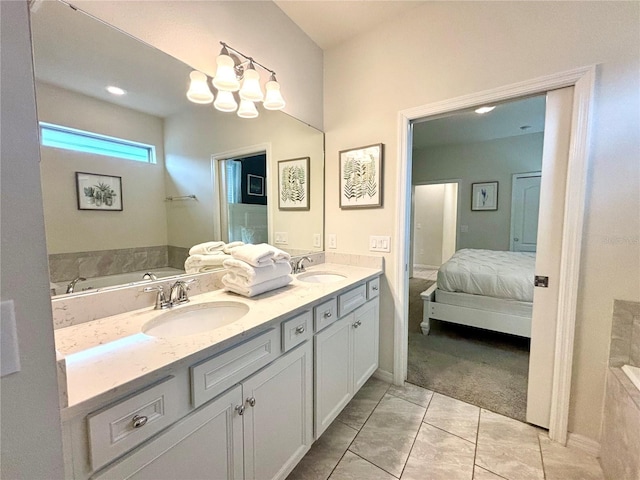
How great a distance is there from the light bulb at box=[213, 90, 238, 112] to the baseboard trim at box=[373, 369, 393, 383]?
2121 mm

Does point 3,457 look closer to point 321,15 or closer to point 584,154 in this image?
point 584,154

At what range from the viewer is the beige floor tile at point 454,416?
159 centimetres

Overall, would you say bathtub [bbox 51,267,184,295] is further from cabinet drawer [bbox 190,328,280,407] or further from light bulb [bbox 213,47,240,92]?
light bulb [bbox 213,47,240,92]

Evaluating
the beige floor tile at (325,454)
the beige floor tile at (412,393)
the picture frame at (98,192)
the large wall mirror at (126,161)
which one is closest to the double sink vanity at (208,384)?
the beige floor tile at (325,454)

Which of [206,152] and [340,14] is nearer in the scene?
[206,152]

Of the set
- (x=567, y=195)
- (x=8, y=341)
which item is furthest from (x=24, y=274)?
(x=567, y=195)

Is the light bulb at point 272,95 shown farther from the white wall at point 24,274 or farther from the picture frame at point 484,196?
the picture frame at point 484,196

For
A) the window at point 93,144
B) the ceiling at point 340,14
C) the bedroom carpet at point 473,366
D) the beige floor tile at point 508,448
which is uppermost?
the ceiling at point 340,14

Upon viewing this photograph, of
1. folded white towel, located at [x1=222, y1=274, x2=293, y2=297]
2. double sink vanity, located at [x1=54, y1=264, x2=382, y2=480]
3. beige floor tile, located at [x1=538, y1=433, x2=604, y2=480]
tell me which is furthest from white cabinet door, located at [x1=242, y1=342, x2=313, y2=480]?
beige floor tile, located at [x1=538, y1=433, x2=604, y2=480]

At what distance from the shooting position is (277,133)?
194 cm

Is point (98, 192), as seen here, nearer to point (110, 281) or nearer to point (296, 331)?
point (110, 281)

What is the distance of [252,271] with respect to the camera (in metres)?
→ 1.31

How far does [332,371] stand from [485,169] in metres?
4.75

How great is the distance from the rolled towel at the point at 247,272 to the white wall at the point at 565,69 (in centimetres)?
96
